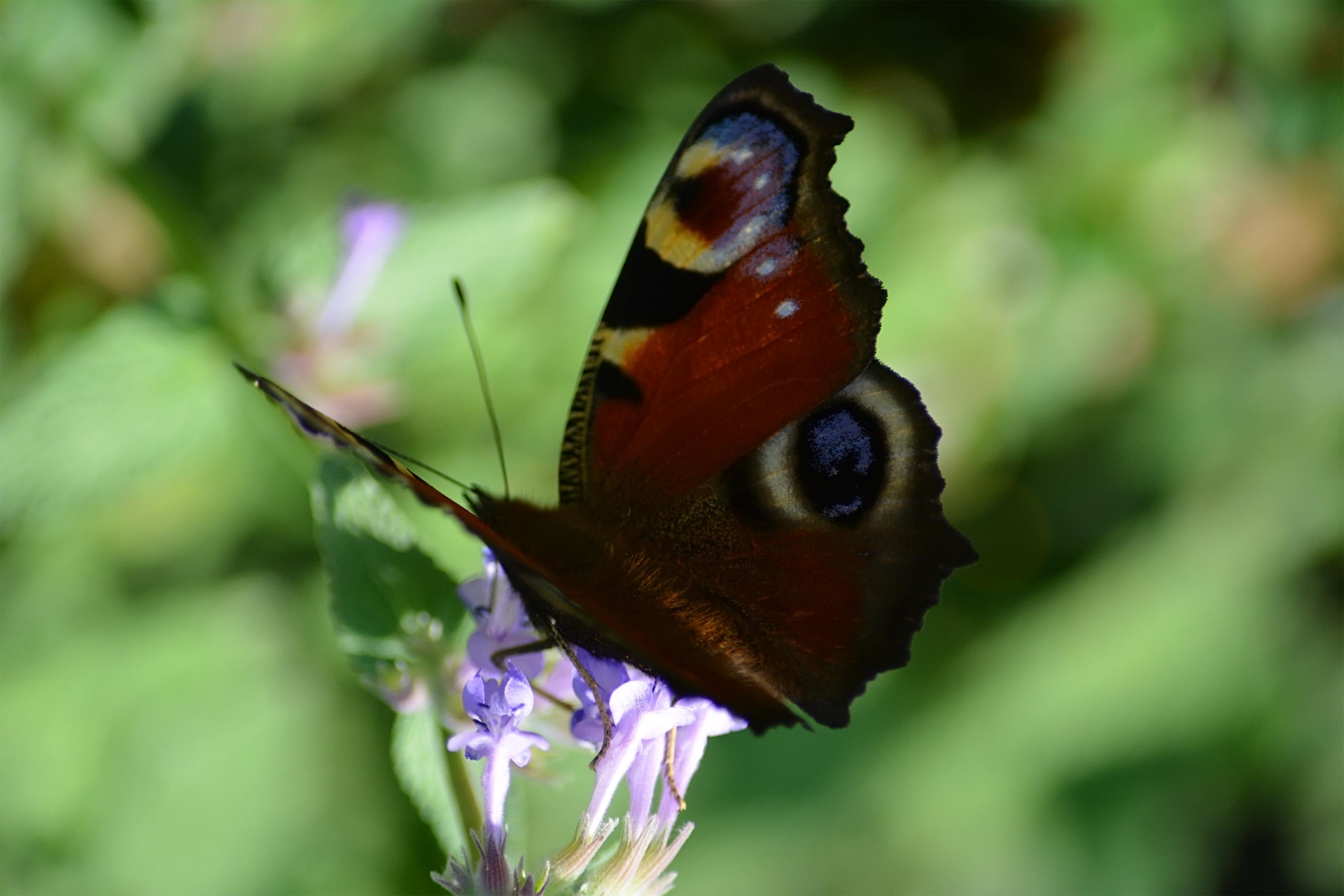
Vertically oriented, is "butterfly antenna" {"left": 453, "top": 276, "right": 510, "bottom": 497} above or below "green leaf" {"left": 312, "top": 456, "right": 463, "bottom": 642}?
above

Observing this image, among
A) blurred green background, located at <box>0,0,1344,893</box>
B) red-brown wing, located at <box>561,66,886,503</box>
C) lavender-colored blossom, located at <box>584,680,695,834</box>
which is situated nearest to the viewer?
lavender-colored blossom, located at <box>584,680,695,834</box>

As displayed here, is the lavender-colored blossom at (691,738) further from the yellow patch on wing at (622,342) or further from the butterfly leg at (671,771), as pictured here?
the yellow patch on wing at (622,342)

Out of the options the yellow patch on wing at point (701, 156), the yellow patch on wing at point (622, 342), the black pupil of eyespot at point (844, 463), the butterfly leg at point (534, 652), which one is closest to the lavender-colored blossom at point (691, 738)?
the butterfly leg at point (534, 652)

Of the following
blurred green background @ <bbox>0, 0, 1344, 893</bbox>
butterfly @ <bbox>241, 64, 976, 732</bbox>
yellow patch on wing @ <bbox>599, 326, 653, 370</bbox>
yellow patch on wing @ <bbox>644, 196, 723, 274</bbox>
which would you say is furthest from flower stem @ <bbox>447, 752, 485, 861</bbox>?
blurred green background @ <bbox>0, 0, 1344, 893</bbox>

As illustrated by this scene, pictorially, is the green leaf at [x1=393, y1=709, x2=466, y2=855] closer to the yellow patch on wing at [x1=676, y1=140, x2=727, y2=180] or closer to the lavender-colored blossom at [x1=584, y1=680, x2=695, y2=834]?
the lavender-colored blossom at [x1=584, y1=680, x2=695, y2=834]

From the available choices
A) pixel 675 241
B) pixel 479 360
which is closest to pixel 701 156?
pixel 675 241

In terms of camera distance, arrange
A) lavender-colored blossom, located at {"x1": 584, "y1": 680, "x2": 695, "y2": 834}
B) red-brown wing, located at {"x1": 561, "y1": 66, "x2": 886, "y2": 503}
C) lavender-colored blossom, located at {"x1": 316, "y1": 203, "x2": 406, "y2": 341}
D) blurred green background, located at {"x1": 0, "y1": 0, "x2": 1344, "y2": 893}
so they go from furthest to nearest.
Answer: blurred green background, located at {"x1": 0, "y1": 0, "x2": 1344, "y2": 893} < lavender-colored blossom, located at {"x1": 316, "y1": 203, "x2": 406, "y2": 341} < red-brown wing, located at {"x1": 561, "y1": 66, "x2": 886, "y2": 503} < lavender-colored blossom, located at {"x1": 584, "y1": 680, "x2": 695, "y2": 834}
